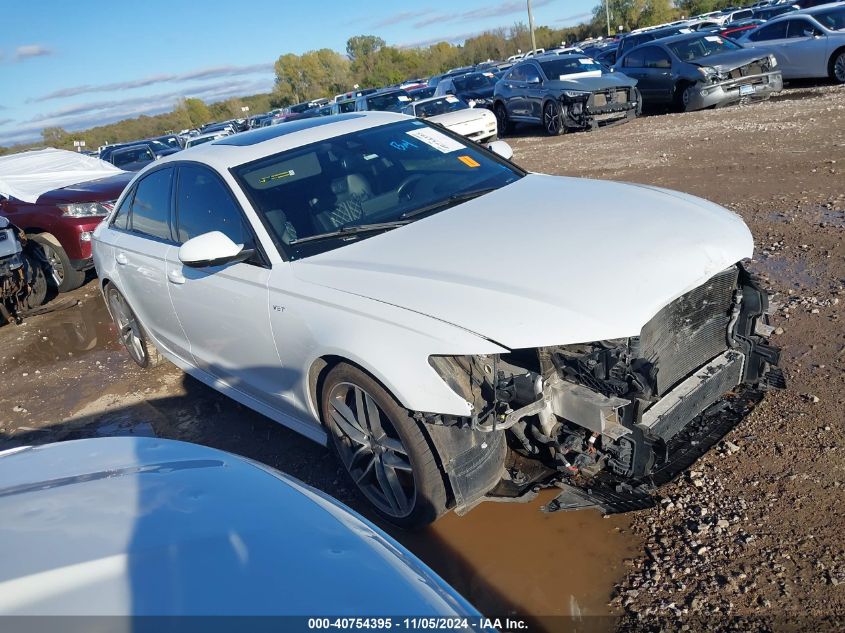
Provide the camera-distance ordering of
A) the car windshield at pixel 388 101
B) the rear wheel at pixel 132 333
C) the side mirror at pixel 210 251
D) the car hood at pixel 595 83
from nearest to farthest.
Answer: the side mirror at pixel 210 251, the rear wheel at pixel 132 333, the car hood at pixel 595 83, the car windshield at pixel 388 101

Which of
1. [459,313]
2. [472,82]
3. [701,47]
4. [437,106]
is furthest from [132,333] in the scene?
[472,82]

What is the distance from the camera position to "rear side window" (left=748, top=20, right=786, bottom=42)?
14.9 m

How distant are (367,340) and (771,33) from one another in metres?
15.9

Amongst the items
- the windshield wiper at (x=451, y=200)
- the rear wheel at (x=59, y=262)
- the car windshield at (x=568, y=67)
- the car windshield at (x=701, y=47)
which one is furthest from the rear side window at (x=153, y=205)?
the car windshield at (x=701, y=47)

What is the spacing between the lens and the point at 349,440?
3.27m

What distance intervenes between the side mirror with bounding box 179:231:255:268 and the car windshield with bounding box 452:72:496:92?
18.4 meters

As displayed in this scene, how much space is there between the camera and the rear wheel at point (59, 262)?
8461mm

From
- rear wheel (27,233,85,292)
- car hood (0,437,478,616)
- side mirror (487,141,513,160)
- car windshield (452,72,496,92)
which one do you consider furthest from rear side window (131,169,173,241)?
car windshield (452,72,496,92)

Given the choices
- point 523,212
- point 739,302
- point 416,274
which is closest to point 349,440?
point 416,274

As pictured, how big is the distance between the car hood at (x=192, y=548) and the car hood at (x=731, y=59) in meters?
14.6

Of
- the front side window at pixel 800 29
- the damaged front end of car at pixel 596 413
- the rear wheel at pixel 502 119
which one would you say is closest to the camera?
the damaged front end of car at pixel 596 413

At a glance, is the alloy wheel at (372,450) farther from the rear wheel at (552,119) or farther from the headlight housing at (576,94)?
the rear wheel at (552,119)

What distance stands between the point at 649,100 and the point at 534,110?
8.49 feet

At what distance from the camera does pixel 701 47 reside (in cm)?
1469
